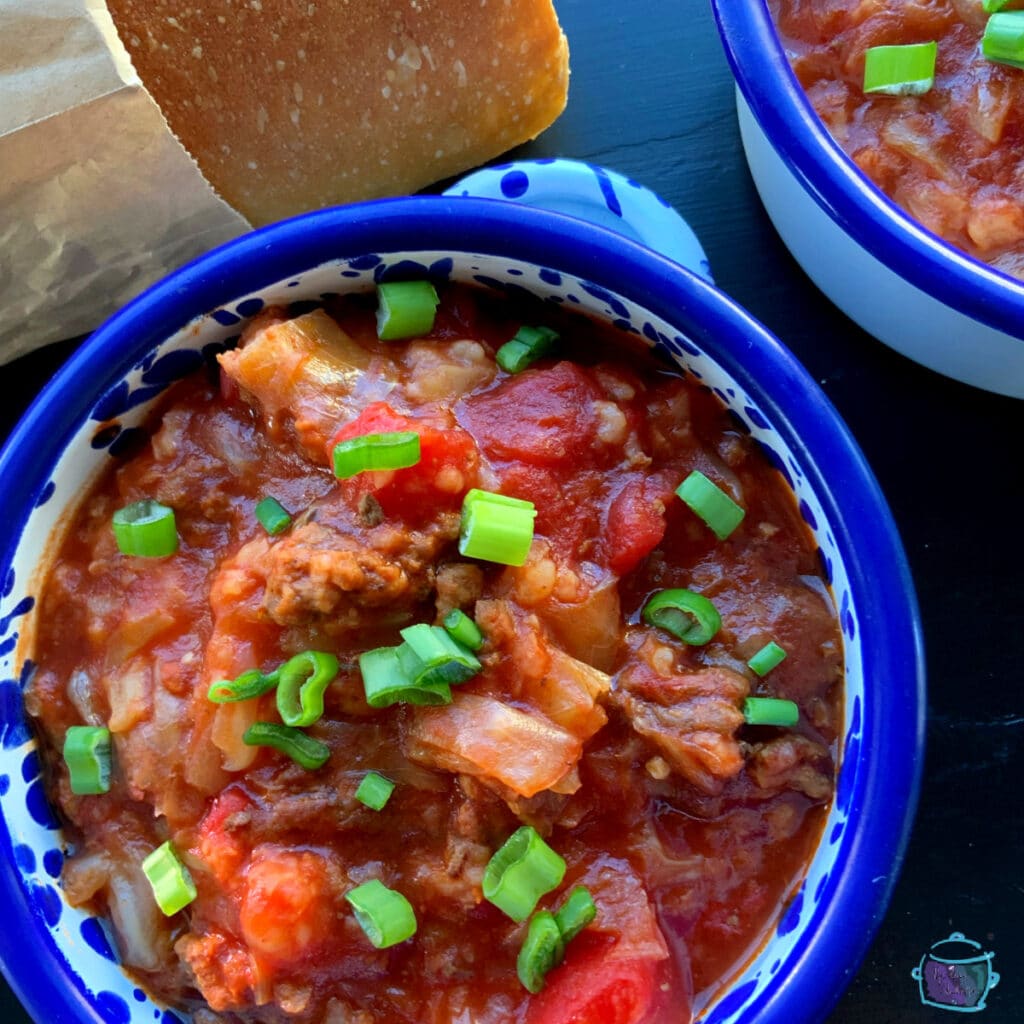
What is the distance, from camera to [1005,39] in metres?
2.31

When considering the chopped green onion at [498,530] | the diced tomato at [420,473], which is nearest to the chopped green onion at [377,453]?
the diced tomato at [420,473]

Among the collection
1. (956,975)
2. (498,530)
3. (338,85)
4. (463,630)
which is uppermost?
(338,85)

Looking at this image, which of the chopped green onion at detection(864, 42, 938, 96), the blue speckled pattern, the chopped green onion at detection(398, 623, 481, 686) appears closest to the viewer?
the chopped green onion at detection(398, 623, 481, 686)

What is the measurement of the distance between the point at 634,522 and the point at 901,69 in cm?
114

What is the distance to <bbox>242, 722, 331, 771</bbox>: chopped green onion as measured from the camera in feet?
7.05

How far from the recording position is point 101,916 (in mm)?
2369

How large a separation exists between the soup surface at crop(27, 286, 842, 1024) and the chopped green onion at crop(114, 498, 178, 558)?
1.2 inches

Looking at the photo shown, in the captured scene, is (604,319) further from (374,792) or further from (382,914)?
(382,914)

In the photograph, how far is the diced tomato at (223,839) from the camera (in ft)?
7.02

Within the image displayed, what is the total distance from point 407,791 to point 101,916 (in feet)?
2.47

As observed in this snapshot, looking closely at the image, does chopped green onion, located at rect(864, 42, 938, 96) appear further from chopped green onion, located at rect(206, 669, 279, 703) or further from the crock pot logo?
the crock pot logo

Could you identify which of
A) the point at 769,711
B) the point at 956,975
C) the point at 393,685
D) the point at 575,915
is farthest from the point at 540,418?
the point at 956,975

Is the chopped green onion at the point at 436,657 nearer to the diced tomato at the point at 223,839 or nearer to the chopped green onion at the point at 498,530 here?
the chopped green onion at the point at 498,530

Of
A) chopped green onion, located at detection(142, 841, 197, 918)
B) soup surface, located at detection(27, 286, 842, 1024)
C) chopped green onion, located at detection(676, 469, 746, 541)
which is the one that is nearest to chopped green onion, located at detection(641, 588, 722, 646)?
soup surface, located at detection(27, 286, 842, 1024)
